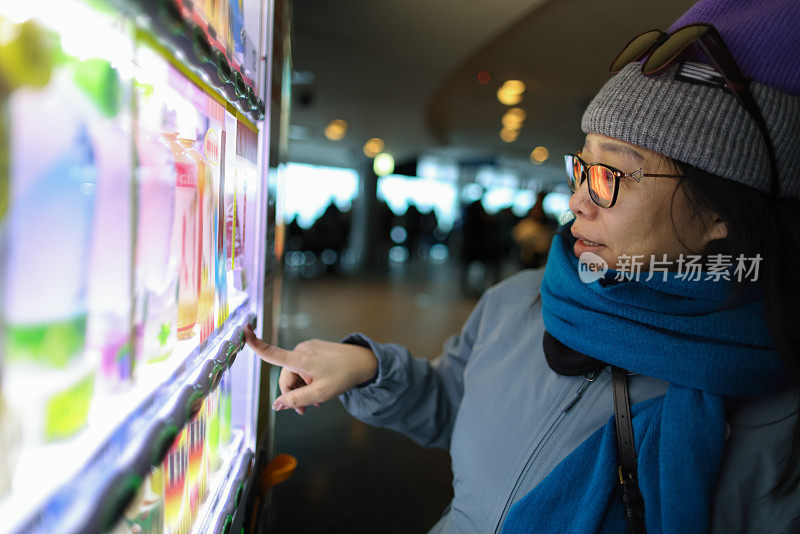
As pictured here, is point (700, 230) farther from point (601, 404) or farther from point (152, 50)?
point (152, 50)

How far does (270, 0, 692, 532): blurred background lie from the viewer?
7.73 feet

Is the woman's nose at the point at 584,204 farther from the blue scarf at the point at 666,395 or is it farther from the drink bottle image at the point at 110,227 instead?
the drink bottle image at the point at 110,227

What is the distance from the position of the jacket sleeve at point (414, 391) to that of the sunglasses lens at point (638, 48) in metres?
0.56

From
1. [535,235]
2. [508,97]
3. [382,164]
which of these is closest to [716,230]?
[508,97]

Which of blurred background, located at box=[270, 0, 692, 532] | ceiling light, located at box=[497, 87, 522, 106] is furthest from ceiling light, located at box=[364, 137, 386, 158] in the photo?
ceiling light, located at box=[497, 87, 522, 106]

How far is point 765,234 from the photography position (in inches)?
31.3

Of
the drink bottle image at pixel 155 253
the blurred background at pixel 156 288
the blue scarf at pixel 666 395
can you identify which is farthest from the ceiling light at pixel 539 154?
the drink bottle image at pixel 155 253

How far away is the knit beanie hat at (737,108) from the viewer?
2.53 feet

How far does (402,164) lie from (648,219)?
11.6 metres

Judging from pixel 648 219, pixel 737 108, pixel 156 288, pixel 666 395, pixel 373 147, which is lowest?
pixel 666 395

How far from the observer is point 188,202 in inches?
24.6

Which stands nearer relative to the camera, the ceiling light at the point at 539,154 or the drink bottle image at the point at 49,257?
the drink bottle image at the point at 49,257

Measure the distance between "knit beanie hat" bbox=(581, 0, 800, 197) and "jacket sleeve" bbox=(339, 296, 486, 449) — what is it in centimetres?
51

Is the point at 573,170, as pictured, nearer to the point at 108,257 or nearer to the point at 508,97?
the point at 108,257
